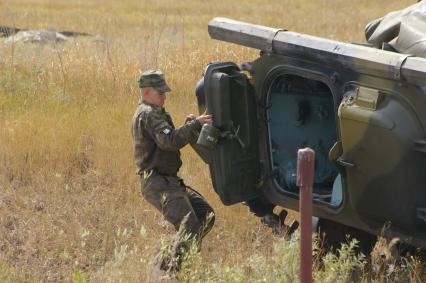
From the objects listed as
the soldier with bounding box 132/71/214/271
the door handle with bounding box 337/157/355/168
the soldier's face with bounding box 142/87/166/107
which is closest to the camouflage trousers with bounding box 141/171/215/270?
the soldier with bounding box 132/71/214/271

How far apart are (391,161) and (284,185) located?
3.89 feet

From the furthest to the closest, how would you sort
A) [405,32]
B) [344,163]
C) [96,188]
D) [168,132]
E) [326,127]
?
1. [96,188]
2. [326,127]
3. [168,132]
4. [405,32]
5. [344,163]

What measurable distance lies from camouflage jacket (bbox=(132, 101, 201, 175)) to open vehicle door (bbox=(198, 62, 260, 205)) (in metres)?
0.17

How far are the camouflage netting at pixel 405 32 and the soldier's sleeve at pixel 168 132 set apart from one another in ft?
4.19

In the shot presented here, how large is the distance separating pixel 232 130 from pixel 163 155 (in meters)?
0.47

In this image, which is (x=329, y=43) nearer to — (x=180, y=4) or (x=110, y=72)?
(x=110, y=72)

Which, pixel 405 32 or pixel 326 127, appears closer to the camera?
pixel 405 32

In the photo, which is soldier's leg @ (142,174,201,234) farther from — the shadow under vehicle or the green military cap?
the green military cap

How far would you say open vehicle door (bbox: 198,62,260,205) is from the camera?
5.66 meters

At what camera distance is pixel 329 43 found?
5.21 m

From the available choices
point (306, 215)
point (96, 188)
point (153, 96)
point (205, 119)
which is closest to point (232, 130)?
point (205, 119)

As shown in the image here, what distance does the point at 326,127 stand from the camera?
19.7 ft

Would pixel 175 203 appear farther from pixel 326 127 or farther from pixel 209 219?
pixel 326 127

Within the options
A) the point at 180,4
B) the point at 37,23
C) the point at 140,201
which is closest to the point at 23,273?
the point at 140,201
